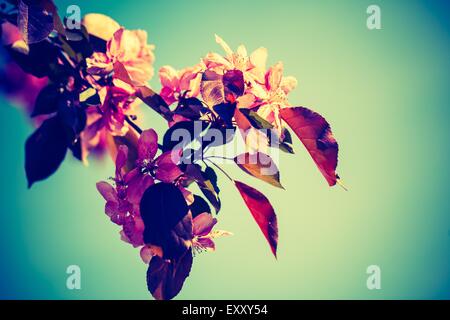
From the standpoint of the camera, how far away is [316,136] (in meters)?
0.82

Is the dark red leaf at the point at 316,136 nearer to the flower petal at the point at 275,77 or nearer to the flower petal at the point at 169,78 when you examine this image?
the flower petal at the point at 275,77

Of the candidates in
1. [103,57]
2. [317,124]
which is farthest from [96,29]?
[317,124]

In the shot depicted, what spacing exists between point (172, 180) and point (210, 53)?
0.87 feet

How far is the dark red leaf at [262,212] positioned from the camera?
0.83 meters

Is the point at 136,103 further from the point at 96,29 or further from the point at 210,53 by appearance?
the point at 210,53

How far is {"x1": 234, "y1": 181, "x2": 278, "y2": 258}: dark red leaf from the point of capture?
2.71 feet

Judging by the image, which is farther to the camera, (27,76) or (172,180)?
(27,76)

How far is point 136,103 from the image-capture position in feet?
3.71

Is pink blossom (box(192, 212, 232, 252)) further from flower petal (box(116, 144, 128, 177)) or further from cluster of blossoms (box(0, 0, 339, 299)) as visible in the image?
flower petal (box(116, 144, 128, 177))

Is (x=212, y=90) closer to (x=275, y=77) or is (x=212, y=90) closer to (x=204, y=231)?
(x=275, y=77)

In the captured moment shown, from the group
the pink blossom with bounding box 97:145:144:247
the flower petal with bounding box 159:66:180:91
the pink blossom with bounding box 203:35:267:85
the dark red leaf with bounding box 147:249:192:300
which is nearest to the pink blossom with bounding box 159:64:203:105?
the flower petal with bounding box 159:66:180:91

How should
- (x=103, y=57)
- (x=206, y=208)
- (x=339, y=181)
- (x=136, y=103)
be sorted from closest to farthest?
(x=339, y=181)
(x=206, y=208)
(x=103, y=57)
(x=136, y=103)

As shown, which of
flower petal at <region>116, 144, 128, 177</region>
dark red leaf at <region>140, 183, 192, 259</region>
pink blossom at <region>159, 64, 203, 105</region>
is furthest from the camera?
pink blossom at <region>159, 64, 203, 105</region>

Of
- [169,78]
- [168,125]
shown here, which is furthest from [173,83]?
[168,125]
